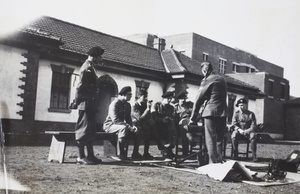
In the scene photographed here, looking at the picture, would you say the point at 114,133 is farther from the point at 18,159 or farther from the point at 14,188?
the point at 14,188

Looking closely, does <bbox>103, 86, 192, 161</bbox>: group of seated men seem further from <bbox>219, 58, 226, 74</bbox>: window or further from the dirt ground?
<bbox>219, 58, 226, 74</bbox>: window

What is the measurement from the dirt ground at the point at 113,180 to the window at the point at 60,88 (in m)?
5.20

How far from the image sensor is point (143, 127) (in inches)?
255

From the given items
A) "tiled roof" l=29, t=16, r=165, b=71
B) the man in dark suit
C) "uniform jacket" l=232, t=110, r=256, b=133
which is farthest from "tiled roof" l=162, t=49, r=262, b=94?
the man in dark suit

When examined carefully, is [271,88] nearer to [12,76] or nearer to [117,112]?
[12,76]

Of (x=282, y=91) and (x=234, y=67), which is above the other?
(x=234, y=67)

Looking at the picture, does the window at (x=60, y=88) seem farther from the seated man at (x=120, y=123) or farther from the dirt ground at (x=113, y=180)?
the dirt ground at (x=113, y=180)

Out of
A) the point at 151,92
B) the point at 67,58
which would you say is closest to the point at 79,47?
the point at 67,58

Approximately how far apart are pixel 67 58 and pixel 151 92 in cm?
439

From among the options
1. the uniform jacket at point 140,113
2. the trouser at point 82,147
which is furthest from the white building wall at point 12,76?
the trouser at point 82,147

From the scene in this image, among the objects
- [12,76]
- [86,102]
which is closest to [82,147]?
[86,102]

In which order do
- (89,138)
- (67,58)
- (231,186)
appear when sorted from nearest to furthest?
1. (231,186)
2. (89,138)
3. (67,58)

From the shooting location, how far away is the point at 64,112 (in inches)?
411

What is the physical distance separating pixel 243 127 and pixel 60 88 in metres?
6.01
